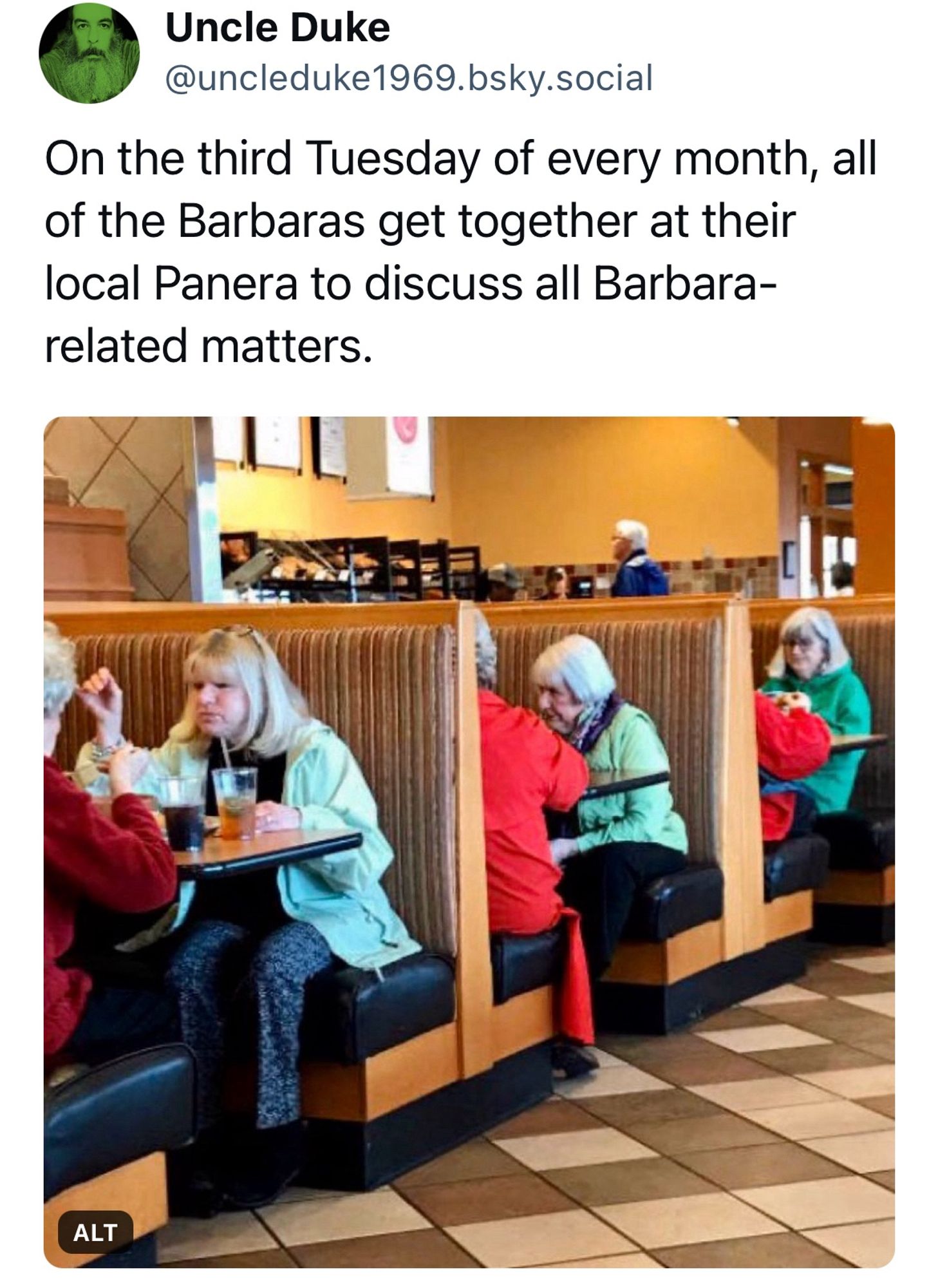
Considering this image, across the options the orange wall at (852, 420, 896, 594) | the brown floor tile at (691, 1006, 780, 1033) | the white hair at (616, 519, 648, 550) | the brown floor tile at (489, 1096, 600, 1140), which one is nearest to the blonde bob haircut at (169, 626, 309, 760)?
the brown floor tile at (489, 1096, 600, 1140)

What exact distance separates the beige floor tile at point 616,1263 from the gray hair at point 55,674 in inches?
40.3

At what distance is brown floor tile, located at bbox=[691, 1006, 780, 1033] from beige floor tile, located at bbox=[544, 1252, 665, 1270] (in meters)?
1.44

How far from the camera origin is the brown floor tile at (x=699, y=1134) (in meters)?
2.91

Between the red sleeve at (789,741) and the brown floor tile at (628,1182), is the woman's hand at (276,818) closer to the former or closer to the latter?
the brown floor tile at (628,1182)

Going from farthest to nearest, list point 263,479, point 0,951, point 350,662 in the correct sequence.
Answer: point 263,479 → point 350,662 → point 0,951

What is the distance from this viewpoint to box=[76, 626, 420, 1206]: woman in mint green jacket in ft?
8.59

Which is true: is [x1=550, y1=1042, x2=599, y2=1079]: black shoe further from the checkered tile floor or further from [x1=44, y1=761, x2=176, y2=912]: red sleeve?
[x1=44, y1=761, x2=176, y2=912]: red sleeve
